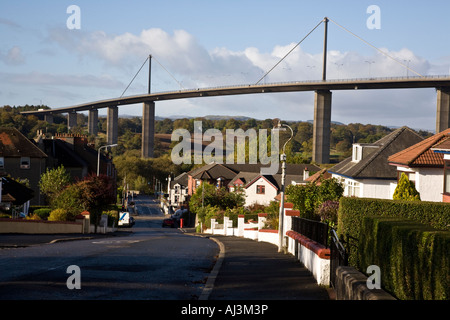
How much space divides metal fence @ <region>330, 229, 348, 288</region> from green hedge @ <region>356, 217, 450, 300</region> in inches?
23.8

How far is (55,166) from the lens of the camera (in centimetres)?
6122

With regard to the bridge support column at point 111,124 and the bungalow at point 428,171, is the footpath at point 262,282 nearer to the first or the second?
the bungalow at point 428,171

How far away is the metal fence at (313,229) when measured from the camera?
49.3 ft

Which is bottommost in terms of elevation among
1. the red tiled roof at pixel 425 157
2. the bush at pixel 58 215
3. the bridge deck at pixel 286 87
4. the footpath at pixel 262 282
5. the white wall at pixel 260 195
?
the white wall at pixel 260 195

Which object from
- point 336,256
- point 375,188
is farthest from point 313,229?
point 375,188

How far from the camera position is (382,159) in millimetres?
40156

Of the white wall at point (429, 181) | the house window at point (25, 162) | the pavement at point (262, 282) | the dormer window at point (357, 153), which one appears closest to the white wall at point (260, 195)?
the house window at point (25, 162)

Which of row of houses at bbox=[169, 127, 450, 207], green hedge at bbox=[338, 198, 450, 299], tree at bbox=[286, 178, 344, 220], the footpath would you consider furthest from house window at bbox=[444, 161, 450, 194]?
green hedge at bbox=[338, 198, 450, 299]

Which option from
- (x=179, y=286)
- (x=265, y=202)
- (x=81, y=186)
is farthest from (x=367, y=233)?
(x=265, y=202)

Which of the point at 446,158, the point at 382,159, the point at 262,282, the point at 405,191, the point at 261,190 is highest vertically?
the point at 446,158

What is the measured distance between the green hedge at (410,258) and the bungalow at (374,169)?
2672cm

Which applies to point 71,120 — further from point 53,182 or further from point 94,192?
point 94,192

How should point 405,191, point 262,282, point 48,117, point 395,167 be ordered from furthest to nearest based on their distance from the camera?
point 48,117 → point 395,167 → point 405,191 → point 262,282

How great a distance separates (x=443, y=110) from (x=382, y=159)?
7608 cm
